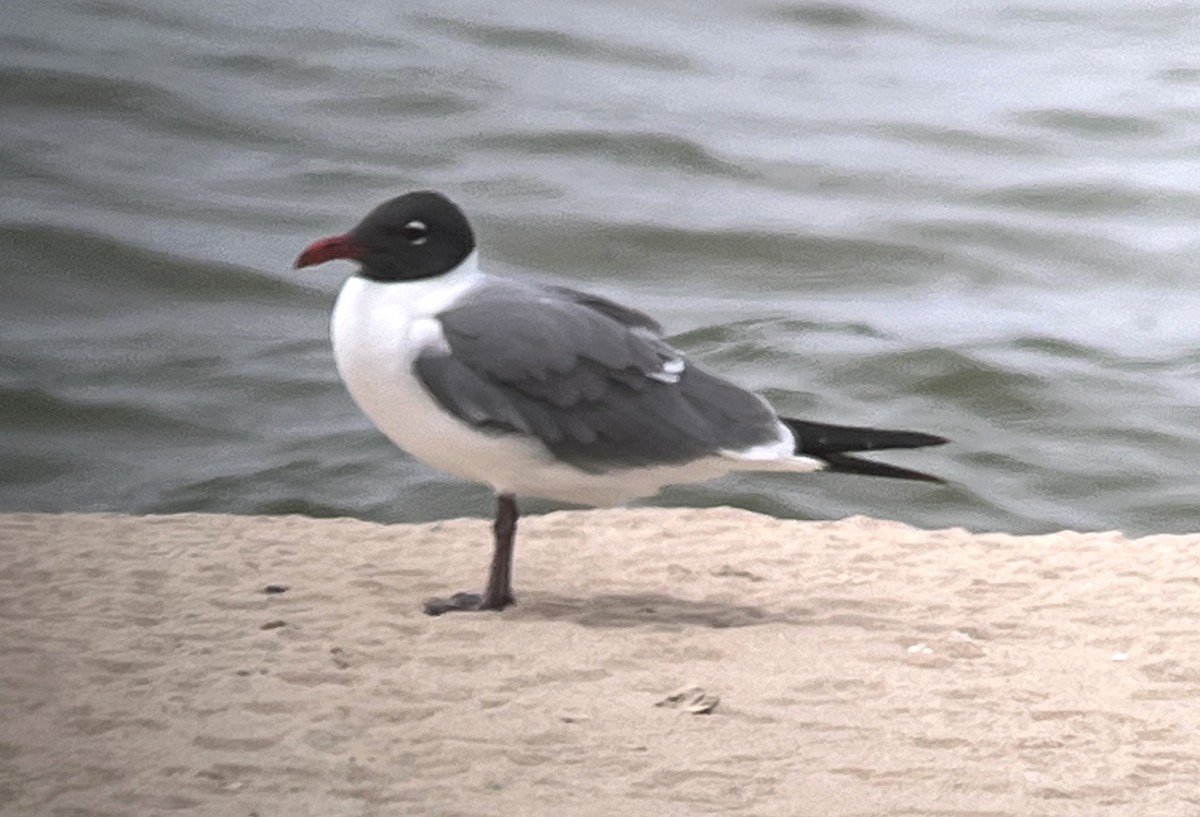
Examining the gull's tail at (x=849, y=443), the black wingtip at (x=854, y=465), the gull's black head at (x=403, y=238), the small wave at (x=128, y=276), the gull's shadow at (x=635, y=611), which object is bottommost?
the small wave at (x=128, y=276)

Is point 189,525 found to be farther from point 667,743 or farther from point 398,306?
point 667,743

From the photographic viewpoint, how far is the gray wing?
288 cm

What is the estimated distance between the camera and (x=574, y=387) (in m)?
2.92

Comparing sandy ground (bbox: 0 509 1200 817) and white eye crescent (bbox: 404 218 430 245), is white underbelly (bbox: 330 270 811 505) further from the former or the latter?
sandy ground (bbox: 0 509 1200 817)

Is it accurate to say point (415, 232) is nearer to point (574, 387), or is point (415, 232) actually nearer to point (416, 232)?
point (416, 232)

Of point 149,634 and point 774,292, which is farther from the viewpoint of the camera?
point 774,292

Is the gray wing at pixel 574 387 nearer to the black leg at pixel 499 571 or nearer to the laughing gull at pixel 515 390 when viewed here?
the laughing gull at pixel 515 390

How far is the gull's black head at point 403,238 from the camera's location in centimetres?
293

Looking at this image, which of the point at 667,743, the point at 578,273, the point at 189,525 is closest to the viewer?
the point at 667,743

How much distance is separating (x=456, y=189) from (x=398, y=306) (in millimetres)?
2290

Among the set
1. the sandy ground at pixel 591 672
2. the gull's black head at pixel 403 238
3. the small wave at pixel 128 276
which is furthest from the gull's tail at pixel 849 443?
Answer: the small wave at pixel 128 276

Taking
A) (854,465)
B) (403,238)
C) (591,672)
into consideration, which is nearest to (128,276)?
(403,238)

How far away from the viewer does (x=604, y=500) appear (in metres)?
3.04

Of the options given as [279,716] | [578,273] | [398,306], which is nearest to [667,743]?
[279,716]
